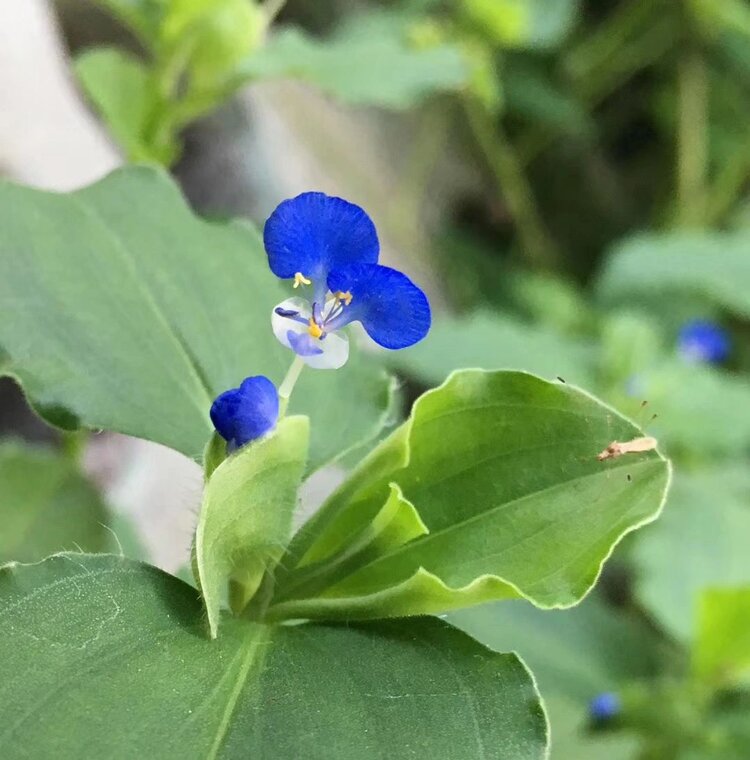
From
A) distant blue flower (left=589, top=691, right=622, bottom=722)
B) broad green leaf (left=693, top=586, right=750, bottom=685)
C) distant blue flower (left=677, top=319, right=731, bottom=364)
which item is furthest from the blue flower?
distant blue flower (left=677, top=319, right=731, bottom=364)

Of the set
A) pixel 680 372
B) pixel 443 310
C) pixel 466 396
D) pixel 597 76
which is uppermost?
pixel 466 396

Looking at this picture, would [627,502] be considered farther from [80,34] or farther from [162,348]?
[80,34]

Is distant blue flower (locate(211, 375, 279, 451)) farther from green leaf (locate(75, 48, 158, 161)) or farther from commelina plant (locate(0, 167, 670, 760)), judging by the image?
green leaf (locate(75, 48, 158, 161))

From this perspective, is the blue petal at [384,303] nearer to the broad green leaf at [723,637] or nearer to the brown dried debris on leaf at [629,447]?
the brown dried debris on leaf at [629,447]

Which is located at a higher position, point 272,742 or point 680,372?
point 272,742

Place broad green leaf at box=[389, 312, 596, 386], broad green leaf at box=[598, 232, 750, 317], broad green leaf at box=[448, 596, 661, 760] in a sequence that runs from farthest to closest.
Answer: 1. broad green leaf at box=[598, 232, 750, 317]
2. broad green leaf at box=[389, 312, 596, 386]
3. broad green leaf at box=[448, 596, 661, 760]

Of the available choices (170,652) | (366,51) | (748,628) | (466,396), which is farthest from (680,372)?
(170,652)

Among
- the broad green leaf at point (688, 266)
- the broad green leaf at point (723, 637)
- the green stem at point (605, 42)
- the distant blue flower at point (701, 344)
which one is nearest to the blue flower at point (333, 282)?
the broad green leaf at point (723, 637)
